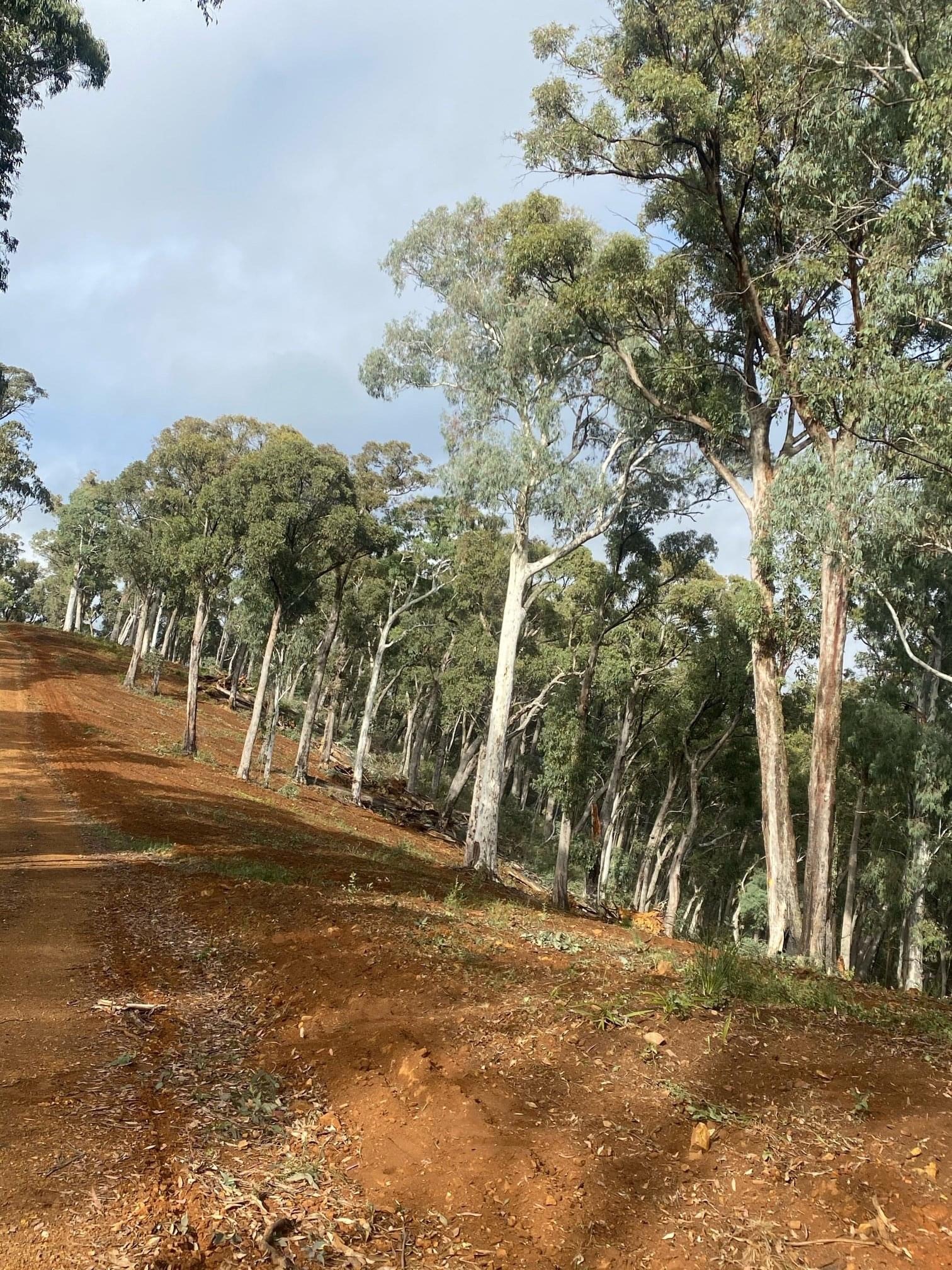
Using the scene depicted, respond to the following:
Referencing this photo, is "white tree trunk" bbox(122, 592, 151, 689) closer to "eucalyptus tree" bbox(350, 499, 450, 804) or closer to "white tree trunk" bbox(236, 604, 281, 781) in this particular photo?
"eucalyptus tree" bbox(350, 499, 450, 804)

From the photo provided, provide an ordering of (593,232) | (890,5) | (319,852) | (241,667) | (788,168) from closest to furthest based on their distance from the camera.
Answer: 1. (890,5)
2. (788,168)
3. (319,852)
4. (593,232)
5. (241,667)

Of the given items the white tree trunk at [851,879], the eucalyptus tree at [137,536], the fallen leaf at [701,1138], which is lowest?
the white tree trunk at [851,879]

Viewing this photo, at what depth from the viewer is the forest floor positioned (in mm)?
2891

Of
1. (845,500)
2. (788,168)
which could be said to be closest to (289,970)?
(845,500)

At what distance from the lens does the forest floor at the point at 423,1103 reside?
2.89 metres

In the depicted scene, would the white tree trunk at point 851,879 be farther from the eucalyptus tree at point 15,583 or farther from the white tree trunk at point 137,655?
the eucalyptus tree at point 15,583

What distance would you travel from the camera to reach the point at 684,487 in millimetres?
19172

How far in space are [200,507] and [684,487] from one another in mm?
15793

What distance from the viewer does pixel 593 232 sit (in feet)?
54.7

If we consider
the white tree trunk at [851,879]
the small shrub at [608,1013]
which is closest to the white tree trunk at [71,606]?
the white tree trunk at [851,879]

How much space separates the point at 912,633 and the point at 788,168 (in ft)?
52.6

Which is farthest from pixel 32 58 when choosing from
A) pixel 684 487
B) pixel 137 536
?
pixel 137 536

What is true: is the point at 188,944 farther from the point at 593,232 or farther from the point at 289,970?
the point at 593,232

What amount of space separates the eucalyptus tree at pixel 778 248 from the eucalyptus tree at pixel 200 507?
13664 millimetres
